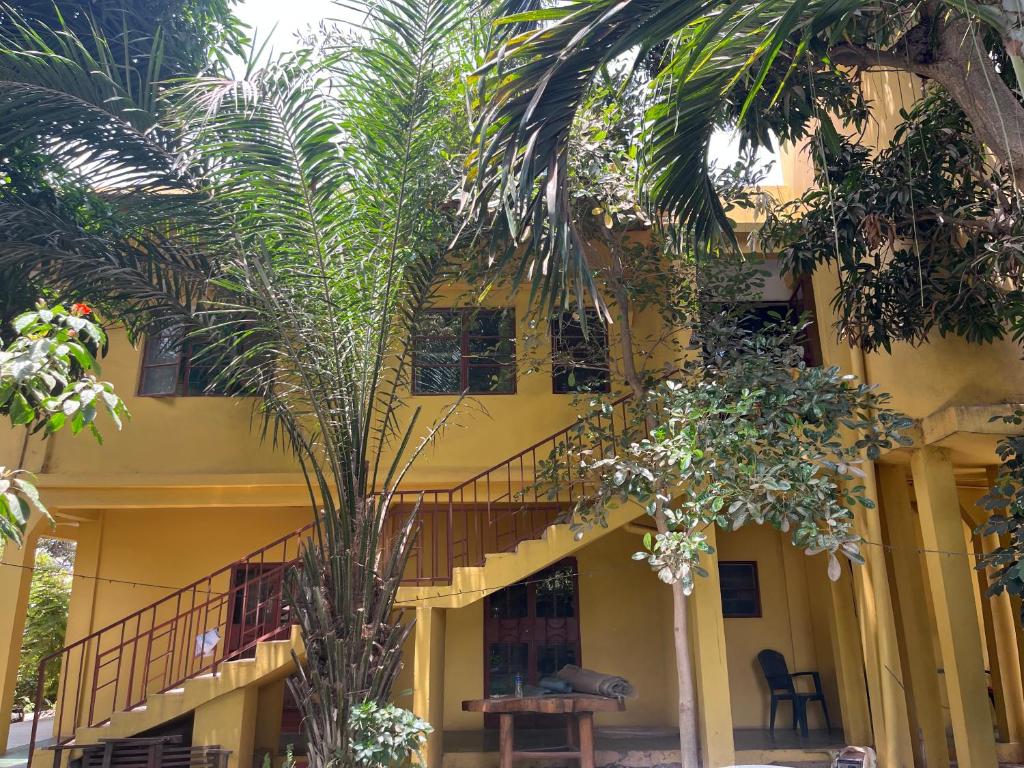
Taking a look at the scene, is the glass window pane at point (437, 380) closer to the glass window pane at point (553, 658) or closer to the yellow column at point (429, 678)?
the yellow column at point (429, 678)

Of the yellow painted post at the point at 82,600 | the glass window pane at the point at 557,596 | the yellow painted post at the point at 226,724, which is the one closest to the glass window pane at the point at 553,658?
the glass window pane at the point at 557,596

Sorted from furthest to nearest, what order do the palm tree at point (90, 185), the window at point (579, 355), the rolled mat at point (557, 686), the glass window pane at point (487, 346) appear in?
the glass window pane at point (487, 346) < the rolled mat at point (557, 686) < the window at point (579, 355) < the palm tree at point (90, 185)

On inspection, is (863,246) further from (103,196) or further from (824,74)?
(103,196)

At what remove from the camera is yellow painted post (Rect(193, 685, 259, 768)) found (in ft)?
24.4

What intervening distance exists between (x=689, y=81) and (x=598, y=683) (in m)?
5.35

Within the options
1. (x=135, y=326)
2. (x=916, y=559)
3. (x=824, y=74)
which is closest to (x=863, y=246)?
(x=824, y=74)

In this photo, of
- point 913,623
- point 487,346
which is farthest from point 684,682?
point 487,346

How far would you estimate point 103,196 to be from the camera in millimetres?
6082

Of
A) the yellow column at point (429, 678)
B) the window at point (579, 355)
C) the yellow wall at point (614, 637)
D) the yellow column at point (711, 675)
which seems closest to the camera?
→ the yellow column at point (711, 675)

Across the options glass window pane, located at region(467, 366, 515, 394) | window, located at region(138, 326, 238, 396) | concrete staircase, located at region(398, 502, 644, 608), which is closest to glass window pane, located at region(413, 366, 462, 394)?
glass window pane, located at region(467, 366, 515, 394)

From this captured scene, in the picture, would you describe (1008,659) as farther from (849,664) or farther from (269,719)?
(269,719)

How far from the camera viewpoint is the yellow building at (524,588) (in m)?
7.04

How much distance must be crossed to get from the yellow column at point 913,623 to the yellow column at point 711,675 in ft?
6.08

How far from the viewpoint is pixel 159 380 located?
9625mm
